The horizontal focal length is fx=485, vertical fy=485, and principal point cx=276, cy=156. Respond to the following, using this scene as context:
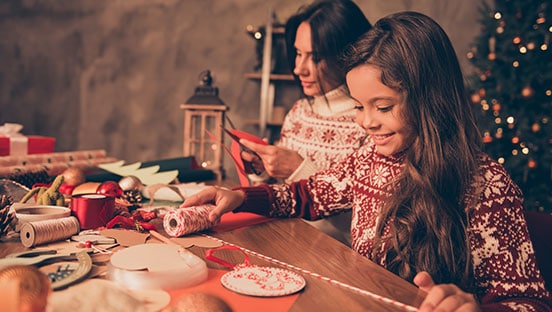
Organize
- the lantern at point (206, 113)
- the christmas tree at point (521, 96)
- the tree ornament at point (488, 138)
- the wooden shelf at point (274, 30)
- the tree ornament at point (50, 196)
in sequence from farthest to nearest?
1. the wooden shelf at point (274, 30)
2. the tree ornament at point (488, 138)
3. the christmas tree at point (521, 96)
4. the lantern at point (206, 113)
5. the tree ornament at point (50, 196)

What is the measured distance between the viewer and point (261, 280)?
0.89m

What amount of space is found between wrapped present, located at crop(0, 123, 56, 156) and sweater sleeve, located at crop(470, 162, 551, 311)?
1.80 meters

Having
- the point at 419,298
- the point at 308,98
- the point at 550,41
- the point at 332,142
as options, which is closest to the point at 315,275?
the point at 419,298

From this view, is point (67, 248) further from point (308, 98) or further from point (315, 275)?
point (308, 98)

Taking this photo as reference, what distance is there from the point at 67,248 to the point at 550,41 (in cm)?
388

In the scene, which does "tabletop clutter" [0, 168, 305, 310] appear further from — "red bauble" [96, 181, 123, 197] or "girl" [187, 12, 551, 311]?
"girl" [187, 12, 551, 311]

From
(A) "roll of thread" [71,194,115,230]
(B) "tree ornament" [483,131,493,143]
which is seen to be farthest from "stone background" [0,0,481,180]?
(A) "roll of thread" [71,194,115,230]

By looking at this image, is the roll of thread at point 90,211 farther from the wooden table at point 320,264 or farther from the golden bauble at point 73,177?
the golden bauble at point 73,177

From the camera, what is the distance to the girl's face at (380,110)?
1181 mm

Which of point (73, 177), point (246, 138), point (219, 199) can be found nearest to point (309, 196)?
point (219, 199)

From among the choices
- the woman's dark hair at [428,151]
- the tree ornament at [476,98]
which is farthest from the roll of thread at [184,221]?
the tree ornament at [476,98]

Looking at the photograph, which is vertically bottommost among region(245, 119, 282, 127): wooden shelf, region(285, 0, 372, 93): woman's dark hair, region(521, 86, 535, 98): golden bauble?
region(245, 119, 282, 127): wooden shelf

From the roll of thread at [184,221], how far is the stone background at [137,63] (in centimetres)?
394

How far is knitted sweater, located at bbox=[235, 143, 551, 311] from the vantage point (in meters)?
0.97
